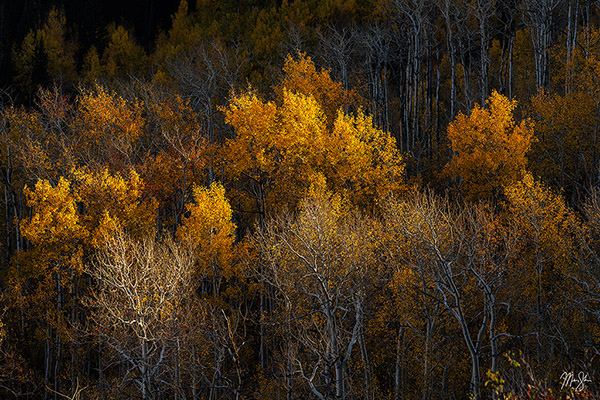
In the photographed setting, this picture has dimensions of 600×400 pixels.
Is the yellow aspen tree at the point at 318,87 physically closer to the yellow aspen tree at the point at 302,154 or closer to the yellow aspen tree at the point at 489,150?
the yellow aspen tree at the point at 302,154

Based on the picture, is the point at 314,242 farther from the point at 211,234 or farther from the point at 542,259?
the point at 542,259

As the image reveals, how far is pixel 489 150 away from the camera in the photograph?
33.0 metres

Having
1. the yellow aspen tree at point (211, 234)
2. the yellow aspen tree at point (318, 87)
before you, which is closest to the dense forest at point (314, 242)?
the yellow aspen tree at point (211, 234)

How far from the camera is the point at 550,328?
25.5 metres

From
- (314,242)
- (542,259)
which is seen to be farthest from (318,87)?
(314,242)

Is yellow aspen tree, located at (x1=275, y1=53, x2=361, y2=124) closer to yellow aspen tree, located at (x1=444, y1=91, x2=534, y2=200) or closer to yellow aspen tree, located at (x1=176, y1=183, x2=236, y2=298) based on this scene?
yellow aspen tree, located at (x1=444, y1=91, x2=534, y2=200)

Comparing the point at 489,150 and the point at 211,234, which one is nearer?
the point at 211,234

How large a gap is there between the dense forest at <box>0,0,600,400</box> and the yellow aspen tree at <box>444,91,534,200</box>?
0.15m

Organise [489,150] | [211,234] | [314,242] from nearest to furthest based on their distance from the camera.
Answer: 1. [314,242]
2. [211,234]
3. [489,150]

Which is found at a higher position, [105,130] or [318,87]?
[318,87]

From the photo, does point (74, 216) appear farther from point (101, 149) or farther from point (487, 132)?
point (487, 132)

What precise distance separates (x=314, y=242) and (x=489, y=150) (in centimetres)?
1588

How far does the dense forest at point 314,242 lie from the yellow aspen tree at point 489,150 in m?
0.15

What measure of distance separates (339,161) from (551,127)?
1270 cm
